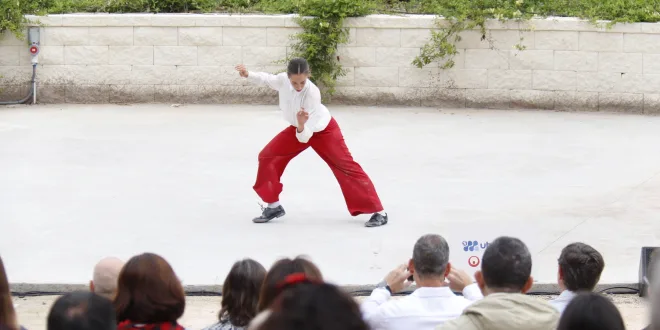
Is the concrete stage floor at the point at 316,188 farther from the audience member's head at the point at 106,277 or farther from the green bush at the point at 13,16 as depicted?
the audience member's head at the point at 106,277

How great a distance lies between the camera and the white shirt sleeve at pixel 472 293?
463cm

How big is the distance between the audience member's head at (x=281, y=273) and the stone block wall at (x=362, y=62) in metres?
10.7

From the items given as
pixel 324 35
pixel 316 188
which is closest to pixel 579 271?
pixel 316 188

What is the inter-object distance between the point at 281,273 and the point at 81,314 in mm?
813

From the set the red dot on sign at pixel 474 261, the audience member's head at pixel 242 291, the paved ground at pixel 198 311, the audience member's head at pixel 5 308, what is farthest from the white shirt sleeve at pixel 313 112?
the audience member's head at pixel 5 308

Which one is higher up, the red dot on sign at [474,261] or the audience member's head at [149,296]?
the audience member's head at [149,296]

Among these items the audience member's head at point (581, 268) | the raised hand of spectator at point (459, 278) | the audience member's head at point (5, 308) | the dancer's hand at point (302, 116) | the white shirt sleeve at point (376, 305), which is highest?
the dancer's hand at point (302, 116)

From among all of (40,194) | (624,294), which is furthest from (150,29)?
(624,294)

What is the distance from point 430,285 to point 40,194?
5997 millimetres

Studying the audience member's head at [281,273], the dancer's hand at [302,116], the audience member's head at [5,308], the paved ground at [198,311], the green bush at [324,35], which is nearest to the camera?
the audience member's head at [5,308]

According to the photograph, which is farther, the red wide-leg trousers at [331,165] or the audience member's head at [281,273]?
the red wide-leg trousers at [331,165]

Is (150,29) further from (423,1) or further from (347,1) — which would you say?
(423,1)

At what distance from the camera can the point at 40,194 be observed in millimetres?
9555

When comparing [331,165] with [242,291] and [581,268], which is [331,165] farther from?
[242,291]
